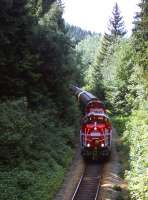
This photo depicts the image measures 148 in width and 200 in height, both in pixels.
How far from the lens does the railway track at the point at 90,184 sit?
23497 mm

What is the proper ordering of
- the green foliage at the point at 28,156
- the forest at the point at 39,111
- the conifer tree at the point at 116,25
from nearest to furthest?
the green foliage at the point at 28,156, the forest at the point at 39,111, the conifer tree at the point at 116,25

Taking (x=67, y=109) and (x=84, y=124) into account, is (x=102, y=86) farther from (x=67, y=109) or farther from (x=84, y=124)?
(x=84, y=124)

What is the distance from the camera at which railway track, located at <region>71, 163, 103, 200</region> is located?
77.1 feet

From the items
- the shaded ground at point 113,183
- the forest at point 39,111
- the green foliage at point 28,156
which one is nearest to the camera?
the green foliage at point 28,156

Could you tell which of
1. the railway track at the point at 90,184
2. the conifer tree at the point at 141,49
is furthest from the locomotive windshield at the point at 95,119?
the conifer tree at the point at 141,49

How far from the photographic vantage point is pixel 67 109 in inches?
1587

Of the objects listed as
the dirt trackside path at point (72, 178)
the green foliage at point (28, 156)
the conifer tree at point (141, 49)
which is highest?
the conifer tree at point (141, 49)

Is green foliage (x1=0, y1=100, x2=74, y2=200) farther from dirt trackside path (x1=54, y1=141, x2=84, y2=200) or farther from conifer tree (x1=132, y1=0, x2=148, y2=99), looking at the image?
conifer tree (x1=132, y1=0, x2=148, y2=99)

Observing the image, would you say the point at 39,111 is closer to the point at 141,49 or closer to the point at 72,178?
the point at 72,178

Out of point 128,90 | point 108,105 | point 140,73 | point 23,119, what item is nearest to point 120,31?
point 108,105

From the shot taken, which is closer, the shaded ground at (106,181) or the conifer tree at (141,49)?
the shaded ground at (106,181)

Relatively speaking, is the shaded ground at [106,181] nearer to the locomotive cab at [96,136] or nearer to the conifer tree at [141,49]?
the locomotive cab at [96,136]

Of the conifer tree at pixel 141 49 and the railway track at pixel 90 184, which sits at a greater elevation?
the conifer tree at pixel 141 49

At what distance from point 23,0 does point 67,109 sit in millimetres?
12374
